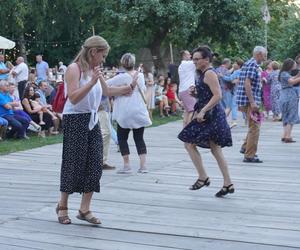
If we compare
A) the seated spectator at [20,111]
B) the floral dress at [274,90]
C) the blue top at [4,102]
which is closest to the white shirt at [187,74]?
the seated spectator at [20,111]

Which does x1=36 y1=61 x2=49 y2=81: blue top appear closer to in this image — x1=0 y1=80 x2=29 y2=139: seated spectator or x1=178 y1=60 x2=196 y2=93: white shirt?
x1=0 y1=80 x2=29 y2=139: seated spectator

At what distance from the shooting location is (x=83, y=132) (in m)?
6.16

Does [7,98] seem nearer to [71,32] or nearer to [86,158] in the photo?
[86,158]

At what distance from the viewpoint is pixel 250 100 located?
1010cm

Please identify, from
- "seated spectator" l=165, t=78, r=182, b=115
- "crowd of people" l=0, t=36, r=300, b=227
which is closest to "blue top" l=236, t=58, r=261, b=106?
"crowd of people" l=0, t=36, r=300, b=227

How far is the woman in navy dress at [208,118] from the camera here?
7531 millimetres

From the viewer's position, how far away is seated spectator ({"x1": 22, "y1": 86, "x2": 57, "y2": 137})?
14.7 m

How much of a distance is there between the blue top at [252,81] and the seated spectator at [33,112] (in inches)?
227

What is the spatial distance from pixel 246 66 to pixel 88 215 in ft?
15.4

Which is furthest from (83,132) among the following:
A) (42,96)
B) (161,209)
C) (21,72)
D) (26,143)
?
(21,72)

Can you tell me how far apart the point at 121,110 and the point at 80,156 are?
3.29 m

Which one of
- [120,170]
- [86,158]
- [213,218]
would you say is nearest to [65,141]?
[86,158]

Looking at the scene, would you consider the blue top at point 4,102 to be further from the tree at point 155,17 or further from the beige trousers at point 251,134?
the tree at point 155,17

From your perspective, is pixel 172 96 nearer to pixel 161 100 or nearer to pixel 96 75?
pixel 161 100
